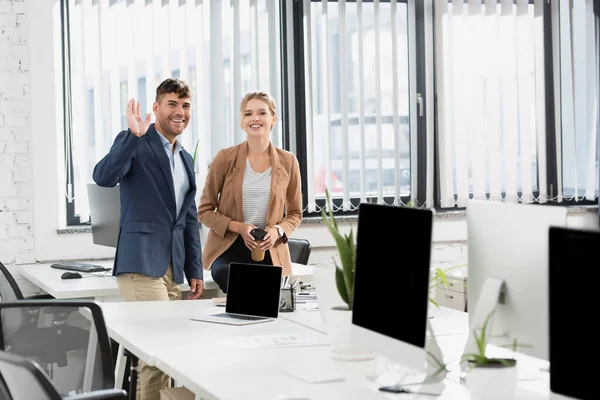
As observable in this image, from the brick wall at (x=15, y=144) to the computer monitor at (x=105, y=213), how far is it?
48 centimetres

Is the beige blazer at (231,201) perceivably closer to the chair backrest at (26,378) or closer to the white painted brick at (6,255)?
the white painted brick at (6,255)

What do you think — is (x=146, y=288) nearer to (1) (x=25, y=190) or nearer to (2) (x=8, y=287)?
(2) (x=8, y=287)

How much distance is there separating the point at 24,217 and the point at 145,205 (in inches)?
60.8

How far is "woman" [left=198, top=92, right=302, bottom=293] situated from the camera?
3967mm

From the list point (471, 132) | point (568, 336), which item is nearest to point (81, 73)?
point (471, 132)

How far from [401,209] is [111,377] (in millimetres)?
1121

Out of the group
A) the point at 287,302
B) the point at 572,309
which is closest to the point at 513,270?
the point at 572,309

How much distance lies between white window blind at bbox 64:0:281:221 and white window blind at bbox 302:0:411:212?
0.88 feet

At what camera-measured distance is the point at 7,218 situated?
5008 millimetres

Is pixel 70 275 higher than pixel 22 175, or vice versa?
pixel 22 175

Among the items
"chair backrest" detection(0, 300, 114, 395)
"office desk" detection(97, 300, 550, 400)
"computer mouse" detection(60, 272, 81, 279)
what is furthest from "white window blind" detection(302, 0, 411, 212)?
"chair backrest" detection(0, 300, 114, 395)

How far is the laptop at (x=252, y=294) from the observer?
10.4 feet

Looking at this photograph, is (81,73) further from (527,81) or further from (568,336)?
(568,336)

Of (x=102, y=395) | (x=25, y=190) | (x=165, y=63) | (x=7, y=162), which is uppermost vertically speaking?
(x=165, y=63)
